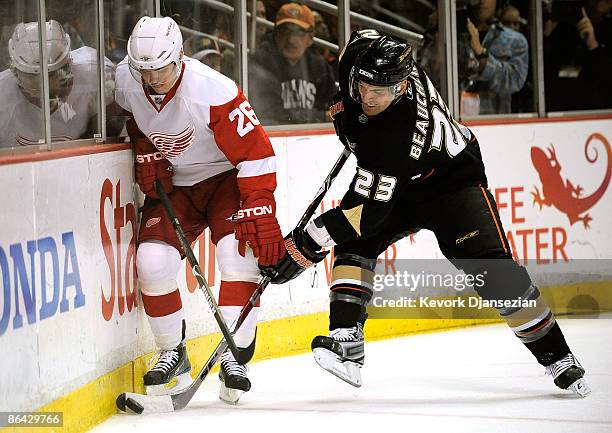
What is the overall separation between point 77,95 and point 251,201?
681 mm

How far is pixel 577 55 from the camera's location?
658 centimetres

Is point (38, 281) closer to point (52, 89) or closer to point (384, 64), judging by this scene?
point (52, 89)

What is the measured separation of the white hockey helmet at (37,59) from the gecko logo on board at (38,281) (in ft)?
1.60

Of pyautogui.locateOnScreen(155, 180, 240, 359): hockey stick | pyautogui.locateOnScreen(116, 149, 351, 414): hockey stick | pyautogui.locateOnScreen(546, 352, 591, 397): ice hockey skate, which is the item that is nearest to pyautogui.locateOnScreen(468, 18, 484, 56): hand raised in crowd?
pyautogui.locateOnScreen(116, 149, 351, 414): hockey stick

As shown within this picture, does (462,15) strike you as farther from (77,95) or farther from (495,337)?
(77,95)

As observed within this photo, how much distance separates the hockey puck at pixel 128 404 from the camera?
162 inches

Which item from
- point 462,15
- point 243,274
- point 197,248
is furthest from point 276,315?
point 462,15

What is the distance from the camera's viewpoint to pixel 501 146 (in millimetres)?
6035

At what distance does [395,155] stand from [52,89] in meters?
1.09

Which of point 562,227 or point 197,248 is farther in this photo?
point 562,227

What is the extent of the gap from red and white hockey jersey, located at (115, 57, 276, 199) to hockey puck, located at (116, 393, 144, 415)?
75 centimetres

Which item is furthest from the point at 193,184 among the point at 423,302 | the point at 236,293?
the point at 423,302

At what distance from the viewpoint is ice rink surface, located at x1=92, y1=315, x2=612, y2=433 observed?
3.98 metres

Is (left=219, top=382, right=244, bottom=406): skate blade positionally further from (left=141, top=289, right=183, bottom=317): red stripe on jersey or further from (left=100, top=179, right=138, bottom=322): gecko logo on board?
(left=100, top=179, right=138, bottom=322): gecko logo on board
